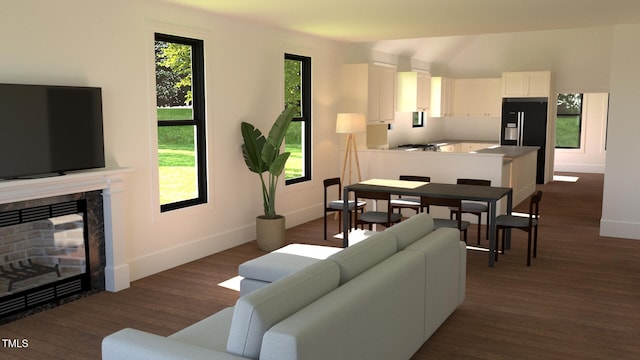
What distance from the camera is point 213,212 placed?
666cm

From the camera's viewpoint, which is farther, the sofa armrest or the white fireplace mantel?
the white fireplace mantel

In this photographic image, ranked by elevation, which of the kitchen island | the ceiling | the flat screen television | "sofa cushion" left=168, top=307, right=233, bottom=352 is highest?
the ceiling

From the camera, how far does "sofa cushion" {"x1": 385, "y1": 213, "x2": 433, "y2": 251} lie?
157 inches

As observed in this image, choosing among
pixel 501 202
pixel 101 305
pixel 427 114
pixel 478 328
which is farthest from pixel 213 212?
pixel 427 114

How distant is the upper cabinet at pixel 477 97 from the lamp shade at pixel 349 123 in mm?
5714

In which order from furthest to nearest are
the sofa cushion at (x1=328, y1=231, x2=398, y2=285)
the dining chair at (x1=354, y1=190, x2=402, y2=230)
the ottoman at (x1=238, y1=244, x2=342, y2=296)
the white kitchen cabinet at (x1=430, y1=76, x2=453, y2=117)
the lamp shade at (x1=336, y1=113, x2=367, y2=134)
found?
the white kitchen cabinet at (x1=430, y1=76, x2=453, y2=117) < the lamp shade at (x1=336, y1=113, x2=367, y2=134) < the dining chair at (x1=354, y1=190, x2=402, y2=230) < the ottoman at (x1=238, y1=244, x2=342, y2=296) < the sofa cushion at (x1=328, y1=231, x2=398, y2=285)

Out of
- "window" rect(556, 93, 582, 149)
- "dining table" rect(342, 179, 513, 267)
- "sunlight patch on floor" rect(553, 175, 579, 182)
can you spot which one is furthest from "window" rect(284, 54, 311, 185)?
"window" rect(556, 93, 582, 149)

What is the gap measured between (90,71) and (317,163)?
4202 mm

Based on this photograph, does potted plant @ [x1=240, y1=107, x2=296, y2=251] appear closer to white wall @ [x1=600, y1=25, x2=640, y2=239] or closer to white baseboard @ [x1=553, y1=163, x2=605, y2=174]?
white wall @ [x1=600, y1=25, x2=640, y2=239]

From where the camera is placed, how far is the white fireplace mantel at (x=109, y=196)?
4.64m

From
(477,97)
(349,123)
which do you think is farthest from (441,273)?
(477,97)

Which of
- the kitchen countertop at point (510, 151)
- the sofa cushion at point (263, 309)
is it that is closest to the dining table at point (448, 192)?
the kitchen countertop at point (510, 151)

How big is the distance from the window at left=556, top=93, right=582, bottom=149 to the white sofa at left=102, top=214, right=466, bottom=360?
36.8 ft

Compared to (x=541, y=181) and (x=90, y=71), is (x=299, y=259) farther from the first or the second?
(x=541, y=181)
